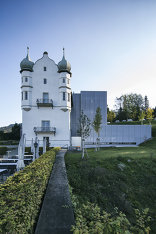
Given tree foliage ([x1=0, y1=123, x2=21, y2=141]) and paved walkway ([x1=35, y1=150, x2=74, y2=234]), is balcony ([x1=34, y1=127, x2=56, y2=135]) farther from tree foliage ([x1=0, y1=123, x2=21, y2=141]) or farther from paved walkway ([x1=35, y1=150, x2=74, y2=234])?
tree foliage ([x1=0, y1=123, x2=21, y2=141])

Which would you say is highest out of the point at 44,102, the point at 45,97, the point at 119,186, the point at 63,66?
the point at 63,66

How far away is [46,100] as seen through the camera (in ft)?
77.0

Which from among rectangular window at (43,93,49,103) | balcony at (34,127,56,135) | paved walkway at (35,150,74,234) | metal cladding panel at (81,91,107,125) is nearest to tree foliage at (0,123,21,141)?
balcony at (34,127,56,135)

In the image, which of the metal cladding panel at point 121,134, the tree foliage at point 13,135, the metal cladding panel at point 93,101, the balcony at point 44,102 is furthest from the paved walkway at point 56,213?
the tree foliage at point 13,135

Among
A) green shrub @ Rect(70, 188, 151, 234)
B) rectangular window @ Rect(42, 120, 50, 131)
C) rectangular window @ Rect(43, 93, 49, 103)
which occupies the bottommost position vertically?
green shrub @ Rect(70, 188, 151, 234)

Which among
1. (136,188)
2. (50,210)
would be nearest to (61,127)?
(136,188)

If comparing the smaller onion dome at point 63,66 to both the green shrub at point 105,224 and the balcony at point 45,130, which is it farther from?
the green shrub at point 105,224

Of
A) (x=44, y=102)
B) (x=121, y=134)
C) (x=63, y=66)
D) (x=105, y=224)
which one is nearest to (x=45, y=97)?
(x=44, y=102)

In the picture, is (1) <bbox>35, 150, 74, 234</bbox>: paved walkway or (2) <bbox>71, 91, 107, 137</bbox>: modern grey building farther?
(2) <bbox>71, 91, 107, 137</bbox>: modern grey building

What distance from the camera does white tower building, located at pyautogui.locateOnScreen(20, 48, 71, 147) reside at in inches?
888

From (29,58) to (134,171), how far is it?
24.7 m

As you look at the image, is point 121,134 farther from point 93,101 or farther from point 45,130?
point 45,130

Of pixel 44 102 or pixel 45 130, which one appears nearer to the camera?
pixel 45 130

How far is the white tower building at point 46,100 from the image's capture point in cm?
2255
